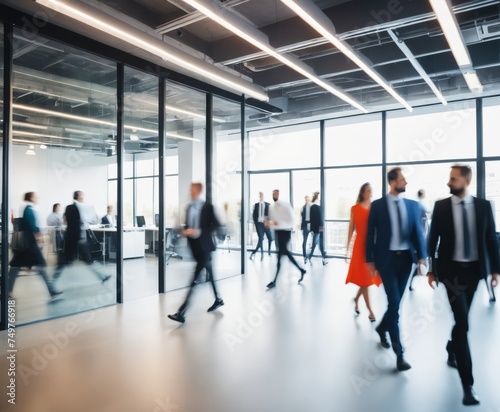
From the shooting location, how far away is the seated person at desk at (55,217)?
4906 millimetres

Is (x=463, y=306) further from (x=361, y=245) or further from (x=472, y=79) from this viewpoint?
(x=472, y=79)

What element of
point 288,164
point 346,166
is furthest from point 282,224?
point 288,164

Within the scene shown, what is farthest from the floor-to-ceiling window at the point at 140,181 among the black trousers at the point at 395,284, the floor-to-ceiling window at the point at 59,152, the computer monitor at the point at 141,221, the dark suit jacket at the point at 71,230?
the black trousers at the point at 395,284

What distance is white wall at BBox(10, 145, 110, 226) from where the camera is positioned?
4.46m

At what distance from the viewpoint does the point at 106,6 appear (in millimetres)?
4312

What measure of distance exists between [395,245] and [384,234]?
123 millimetres

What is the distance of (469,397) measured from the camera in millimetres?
2402

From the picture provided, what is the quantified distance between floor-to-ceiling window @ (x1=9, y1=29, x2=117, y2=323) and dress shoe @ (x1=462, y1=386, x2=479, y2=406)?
4.33 metres

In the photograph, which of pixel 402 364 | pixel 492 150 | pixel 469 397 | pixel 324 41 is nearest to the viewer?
pixel 469 397

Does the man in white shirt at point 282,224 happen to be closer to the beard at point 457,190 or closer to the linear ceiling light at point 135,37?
the linear ceiling light at point 135,37

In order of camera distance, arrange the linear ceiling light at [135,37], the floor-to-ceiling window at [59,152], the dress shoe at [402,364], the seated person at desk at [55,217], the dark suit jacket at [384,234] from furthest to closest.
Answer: the seated person at desk at [55,217]
the floor-to-ceiling window at [59,152]
the linear ceiling light at [135,37]
the dark suit jacket at [384,234]
the dress shoe at [402,364]

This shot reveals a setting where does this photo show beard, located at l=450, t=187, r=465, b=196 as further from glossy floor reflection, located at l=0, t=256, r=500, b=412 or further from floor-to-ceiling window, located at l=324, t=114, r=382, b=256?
floor-to-ceiling window, located at l=324, t=114, r=382, b=256

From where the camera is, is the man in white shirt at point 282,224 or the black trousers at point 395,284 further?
the man in white shirt at point 282,224

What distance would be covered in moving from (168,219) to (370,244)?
3795 mm
